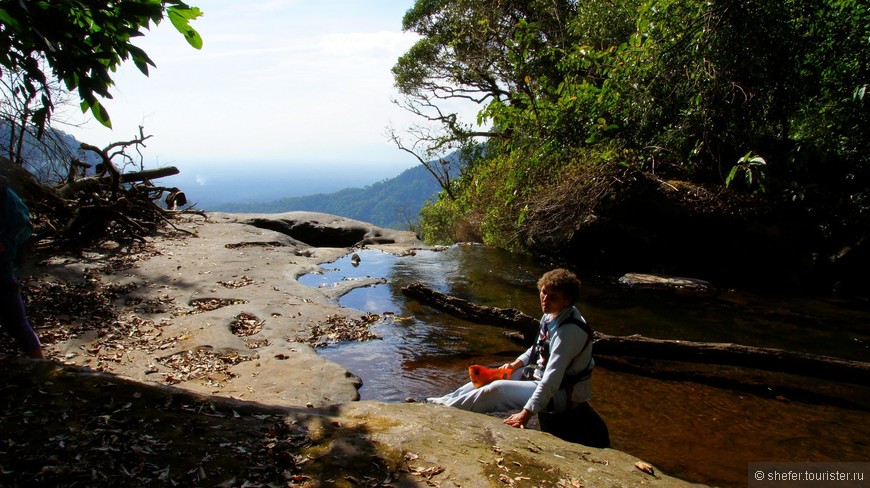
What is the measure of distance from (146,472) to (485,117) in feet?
33.3

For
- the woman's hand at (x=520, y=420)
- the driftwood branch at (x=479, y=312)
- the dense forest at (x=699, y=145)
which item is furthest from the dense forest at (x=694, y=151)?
the woman's hand at (x=520, y=420)

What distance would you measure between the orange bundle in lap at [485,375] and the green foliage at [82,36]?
12.3ft

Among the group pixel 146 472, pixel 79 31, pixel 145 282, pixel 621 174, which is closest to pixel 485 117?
pixel 621 174

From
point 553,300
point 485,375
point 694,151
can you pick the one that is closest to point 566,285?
point 553,300

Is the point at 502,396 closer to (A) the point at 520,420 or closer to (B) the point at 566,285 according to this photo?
(A) the point at 520,420

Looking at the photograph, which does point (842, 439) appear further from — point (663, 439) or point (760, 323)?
point (760, 323)

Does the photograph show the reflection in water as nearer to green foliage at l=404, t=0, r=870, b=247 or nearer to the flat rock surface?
the flat rock surface

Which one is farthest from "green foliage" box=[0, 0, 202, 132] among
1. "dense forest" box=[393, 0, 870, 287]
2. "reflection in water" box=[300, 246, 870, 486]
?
"dense forest" box=[393, 0, 870, 287]

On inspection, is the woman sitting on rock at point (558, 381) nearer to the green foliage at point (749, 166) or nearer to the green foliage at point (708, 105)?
A: the green foliage at point (749, 166)

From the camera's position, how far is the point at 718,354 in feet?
21.6

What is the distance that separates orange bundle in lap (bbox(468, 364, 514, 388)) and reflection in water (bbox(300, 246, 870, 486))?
4.75 feet

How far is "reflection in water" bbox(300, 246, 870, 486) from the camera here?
5.07m

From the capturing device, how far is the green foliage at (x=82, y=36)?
3309 millimetres

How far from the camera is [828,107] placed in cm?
997
